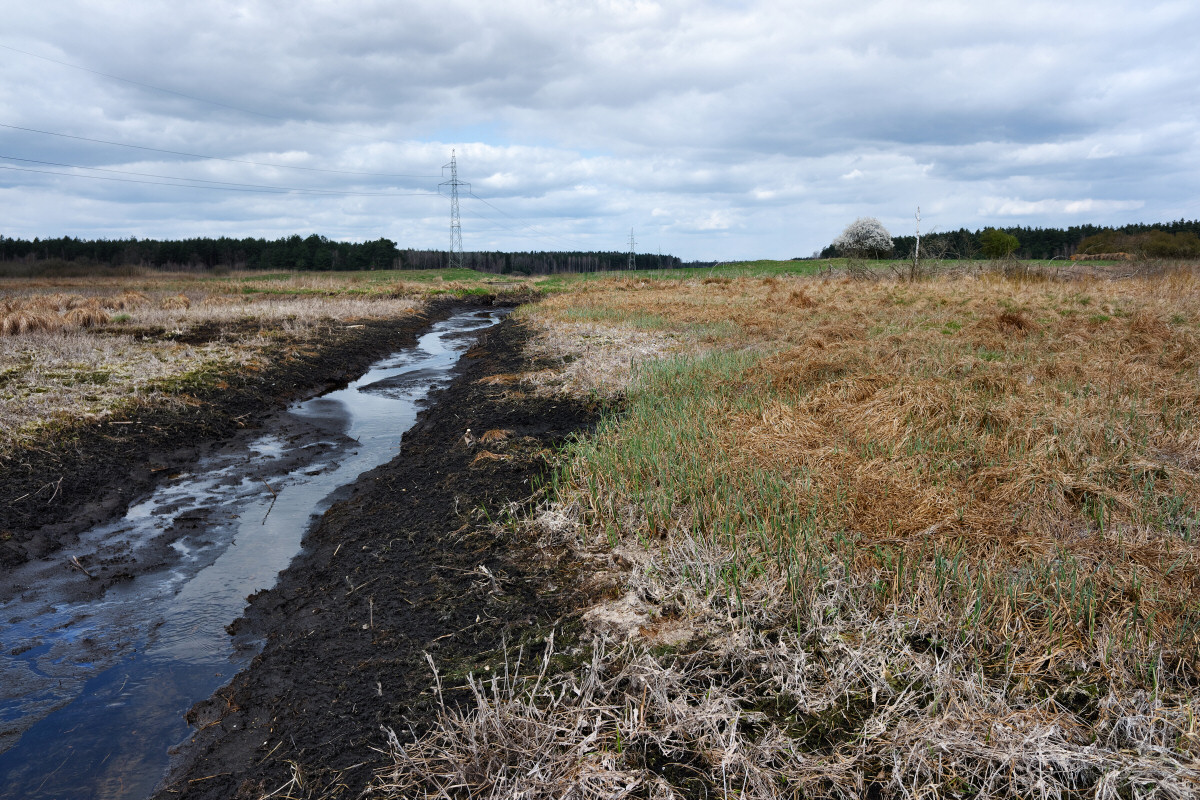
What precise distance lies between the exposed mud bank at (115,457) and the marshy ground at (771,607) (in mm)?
740

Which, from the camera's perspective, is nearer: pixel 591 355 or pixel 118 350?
pixel 591 355

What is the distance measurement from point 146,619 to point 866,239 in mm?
51533

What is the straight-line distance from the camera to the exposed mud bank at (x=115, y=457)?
7.20 m

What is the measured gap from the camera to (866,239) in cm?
4894

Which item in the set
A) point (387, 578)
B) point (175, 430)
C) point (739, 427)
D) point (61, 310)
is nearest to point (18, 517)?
point (175, 430)

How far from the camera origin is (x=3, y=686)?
15.0 feet

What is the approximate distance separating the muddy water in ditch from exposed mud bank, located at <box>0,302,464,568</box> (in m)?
0.35

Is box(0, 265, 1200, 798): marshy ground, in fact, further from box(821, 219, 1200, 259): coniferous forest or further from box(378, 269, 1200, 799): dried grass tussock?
box(821, 219, 1200, 259): coniferous forest

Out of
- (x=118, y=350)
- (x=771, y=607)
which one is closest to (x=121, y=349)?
(x=118, y=350)

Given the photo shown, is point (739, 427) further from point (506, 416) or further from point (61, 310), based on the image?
point (61, 310)

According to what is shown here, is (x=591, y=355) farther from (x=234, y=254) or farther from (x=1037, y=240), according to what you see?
(x=234, y=254)

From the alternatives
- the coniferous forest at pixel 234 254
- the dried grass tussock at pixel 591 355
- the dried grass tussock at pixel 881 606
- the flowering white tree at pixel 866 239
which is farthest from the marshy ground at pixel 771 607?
the coniferous forest at pixel 234 254

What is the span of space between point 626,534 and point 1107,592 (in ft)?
9.98

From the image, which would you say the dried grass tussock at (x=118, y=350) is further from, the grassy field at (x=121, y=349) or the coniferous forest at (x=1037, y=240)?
the coniferous forest at (x=1037, y=240)
